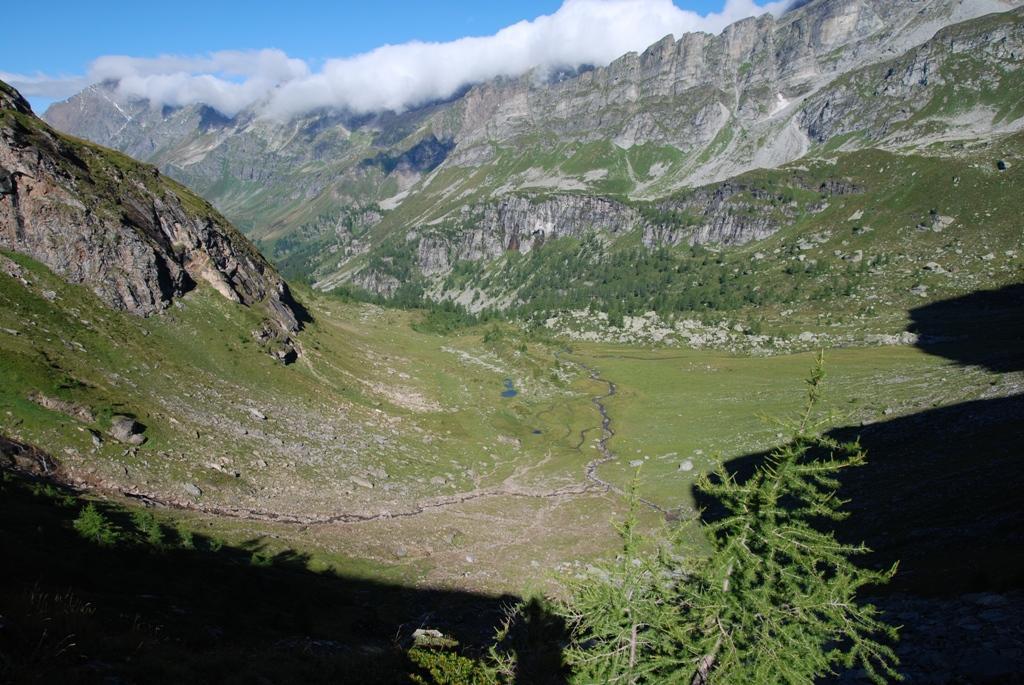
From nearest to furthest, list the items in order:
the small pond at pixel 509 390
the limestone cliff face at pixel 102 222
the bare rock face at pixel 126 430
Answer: the bare rock face at pixel 126 430 < the limestone cliff face at pixel 102 222 < the small pond at pixel 509 390

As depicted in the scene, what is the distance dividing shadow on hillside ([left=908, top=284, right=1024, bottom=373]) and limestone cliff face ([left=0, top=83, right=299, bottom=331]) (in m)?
119

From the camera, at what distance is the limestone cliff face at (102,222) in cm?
6122

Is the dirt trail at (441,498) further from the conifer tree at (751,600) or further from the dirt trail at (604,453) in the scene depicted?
the conifer tree at (751,600)

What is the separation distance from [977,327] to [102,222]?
653 ft

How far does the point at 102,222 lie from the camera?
6744cm

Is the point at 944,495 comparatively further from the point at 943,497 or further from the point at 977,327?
the point at 977,327

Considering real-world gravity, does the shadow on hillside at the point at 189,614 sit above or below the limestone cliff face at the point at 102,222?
below

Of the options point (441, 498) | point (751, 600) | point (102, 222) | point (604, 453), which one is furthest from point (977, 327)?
point (102, 222)

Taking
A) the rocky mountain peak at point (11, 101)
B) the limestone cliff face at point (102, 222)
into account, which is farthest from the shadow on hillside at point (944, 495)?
the rocky mountain peak at point (11, 101)

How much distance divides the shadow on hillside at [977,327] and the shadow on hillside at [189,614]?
303 ft

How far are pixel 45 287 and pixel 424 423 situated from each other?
4662cm

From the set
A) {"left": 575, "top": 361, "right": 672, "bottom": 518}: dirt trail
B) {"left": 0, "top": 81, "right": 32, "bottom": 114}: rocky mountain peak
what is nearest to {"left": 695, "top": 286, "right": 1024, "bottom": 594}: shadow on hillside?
{"left": 575, "top": 361, "right": 672, "bottom": 518}: dirt trail

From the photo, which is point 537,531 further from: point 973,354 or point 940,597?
point 973,354

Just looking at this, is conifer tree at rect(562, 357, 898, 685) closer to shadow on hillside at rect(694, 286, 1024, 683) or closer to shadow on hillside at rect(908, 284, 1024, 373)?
shadow on hillside at rect(694, 286, 1024, 683)
